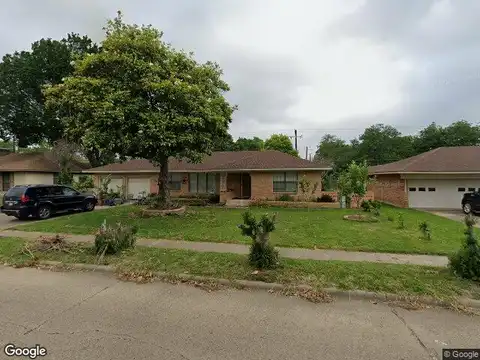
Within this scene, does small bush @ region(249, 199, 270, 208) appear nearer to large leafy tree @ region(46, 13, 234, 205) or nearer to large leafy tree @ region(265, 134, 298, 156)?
large leafy tree @ region(46, 13, 234, 205)

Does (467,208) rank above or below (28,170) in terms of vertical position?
below

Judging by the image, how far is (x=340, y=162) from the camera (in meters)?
46.7

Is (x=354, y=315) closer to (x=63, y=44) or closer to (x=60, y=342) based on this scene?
(x=60, y=342)

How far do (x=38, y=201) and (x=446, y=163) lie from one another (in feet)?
80.2

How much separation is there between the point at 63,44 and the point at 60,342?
1444 inches

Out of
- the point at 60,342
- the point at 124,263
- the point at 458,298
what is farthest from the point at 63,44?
the point at 458,298

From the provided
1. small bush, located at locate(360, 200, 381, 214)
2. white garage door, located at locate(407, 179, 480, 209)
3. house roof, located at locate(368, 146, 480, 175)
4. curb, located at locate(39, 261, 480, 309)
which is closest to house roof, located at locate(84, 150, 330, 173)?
small bush, located at locate(360, 200, 381, 214)

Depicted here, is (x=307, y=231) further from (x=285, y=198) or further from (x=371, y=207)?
(x=285, y=198)

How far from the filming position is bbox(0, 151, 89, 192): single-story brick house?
91.5 ft

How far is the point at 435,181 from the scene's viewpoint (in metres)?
19.8

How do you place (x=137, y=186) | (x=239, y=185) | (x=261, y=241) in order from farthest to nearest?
(x=137, y=186) < (x=239, y=185) < (x=261, y=241)

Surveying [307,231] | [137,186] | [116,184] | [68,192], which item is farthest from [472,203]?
[116,184]

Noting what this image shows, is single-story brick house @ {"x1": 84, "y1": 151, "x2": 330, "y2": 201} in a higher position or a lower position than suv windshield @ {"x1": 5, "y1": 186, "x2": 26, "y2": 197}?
higher

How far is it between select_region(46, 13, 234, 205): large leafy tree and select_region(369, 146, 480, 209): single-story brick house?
14678 mm
